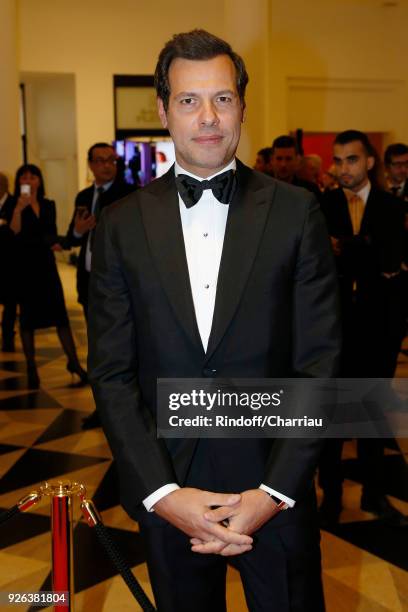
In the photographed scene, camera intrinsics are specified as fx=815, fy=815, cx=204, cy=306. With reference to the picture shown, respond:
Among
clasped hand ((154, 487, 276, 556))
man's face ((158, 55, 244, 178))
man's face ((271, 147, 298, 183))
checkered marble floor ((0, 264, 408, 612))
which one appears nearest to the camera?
clasped hand ((154, 487, 276, 556))

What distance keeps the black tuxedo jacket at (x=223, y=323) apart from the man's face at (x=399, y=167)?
541 cm

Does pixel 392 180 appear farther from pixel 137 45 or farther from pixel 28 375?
pixel 137 45

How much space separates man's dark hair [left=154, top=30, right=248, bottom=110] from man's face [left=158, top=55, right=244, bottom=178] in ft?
0.04

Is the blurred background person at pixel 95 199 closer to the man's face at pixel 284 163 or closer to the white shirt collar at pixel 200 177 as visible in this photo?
the man's face at pixel 284 163

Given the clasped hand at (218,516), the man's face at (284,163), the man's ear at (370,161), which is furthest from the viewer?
the man's face at (284,163)

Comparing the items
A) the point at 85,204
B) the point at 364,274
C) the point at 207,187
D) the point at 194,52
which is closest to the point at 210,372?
the point at 207,187

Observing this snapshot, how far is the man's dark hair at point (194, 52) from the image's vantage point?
1826 mm

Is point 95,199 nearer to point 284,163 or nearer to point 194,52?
point 284,163

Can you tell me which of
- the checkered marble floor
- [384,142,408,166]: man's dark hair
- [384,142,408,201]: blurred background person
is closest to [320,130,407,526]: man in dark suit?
the checkered marble floor

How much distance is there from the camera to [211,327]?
184 centimetres

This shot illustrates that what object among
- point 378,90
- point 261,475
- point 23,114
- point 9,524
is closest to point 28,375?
point 9,524

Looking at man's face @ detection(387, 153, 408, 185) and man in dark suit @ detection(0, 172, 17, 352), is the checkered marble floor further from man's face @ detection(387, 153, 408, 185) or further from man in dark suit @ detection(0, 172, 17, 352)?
man's face @ detection(387, 153, 408, 185)

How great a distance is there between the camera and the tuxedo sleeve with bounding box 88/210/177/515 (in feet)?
5.99

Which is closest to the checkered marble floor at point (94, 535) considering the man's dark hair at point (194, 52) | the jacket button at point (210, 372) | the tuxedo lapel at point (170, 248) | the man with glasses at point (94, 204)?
the man with glasses at point (94, 204)
